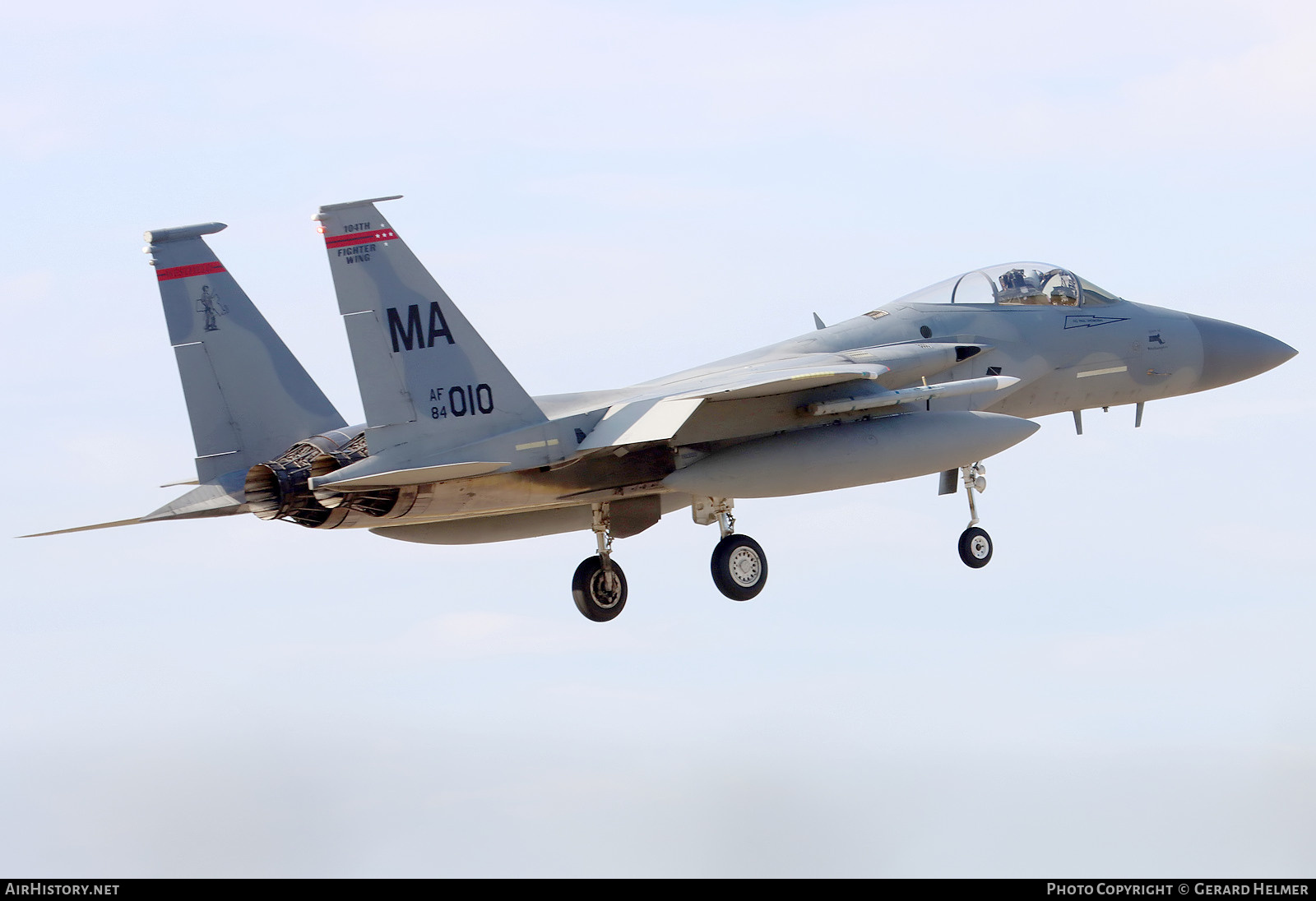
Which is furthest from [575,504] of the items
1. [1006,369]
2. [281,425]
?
[1006,369]

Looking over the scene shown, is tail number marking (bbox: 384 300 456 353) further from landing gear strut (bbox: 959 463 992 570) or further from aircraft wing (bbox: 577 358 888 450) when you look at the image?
landing gear strut (bbox: 959 463 992 570)

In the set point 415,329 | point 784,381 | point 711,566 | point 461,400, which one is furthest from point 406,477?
point 711,566

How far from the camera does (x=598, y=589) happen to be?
47.8 ft

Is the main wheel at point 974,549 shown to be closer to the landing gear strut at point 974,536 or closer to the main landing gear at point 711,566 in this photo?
the landing gear strut at point 974,536

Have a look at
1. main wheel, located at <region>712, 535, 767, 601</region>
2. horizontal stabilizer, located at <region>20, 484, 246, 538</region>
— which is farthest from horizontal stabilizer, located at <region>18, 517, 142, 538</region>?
main wheel, located at <region>712, 535, 767, 601</region>

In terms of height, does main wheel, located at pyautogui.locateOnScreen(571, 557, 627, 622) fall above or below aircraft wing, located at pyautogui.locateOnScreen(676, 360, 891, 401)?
below

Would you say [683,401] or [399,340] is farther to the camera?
[683,401]

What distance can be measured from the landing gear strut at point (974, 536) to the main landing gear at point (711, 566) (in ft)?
7.41

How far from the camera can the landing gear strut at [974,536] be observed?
50.0ft

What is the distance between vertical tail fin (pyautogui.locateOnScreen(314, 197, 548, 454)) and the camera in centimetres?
1209

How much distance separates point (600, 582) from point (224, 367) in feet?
13.2

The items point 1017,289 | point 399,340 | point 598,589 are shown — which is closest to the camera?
point 399,340

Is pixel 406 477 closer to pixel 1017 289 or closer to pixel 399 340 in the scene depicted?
pixel 399 340
